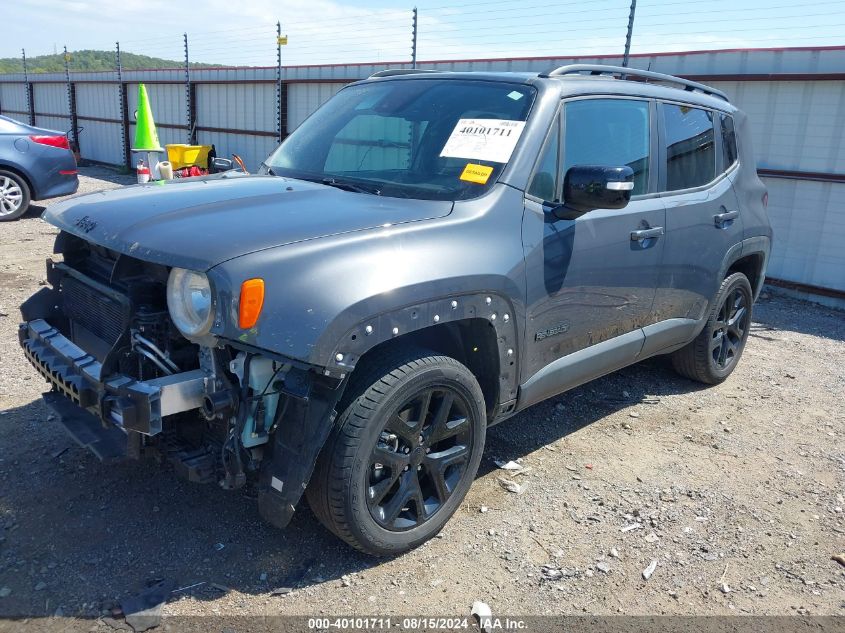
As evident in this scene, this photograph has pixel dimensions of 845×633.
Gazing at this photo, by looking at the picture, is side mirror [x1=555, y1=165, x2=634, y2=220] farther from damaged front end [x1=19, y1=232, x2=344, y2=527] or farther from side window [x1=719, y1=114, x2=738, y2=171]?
side window [x1=719, y1=114, x2=738, y2=171]

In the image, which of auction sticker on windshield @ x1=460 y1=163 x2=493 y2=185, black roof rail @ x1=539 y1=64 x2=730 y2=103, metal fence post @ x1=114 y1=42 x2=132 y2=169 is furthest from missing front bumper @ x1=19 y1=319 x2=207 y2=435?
metal fence post @ x1=114 y1=42 x2=132 y2=169

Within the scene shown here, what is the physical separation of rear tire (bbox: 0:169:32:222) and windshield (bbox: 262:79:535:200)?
7.91 metres

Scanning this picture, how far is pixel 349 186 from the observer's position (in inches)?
137

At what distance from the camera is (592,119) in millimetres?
3740

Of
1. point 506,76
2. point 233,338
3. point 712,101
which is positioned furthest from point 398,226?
point 712,101

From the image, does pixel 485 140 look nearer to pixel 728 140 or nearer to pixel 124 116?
pixel 728 140

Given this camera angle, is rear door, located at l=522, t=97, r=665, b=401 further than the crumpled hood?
Yes

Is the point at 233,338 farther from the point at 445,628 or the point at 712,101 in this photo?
the point at 712,101

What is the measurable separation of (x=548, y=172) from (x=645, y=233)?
0.81m

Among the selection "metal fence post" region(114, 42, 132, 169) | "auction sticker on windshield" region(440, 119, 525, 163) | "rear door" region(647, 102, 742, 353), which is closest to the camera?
"auction sticker on windshield" region(440, 119, 525, 163)

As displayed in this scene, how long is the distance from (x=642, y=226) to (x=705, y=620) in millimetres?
2032

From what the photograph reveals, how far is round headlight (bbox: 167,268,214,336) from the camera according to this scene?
8.29 feet

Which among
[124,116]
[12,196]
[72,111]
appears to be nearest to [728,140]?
[12,196]

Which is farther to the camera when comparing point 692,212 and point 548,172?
point 692,212
